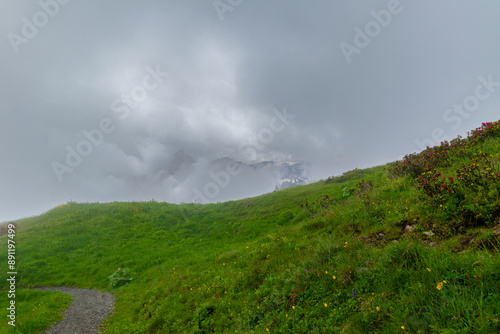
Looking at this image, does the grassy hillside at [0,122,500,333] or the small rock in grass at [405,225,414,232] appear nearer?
the grassy hillside at [0,122,500,333]

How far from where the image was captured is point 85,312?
40.9 ft

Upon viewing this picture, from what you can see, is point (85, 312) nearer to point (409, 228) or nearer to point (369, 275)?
point (369, 275)

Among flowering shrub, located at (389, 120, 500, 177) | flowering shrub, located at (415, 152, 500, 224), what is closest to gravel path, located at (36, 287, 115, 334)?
flowering shrub, located at (415, 152, 500, 224)

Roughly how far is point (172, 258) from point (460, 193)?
19.5 meters

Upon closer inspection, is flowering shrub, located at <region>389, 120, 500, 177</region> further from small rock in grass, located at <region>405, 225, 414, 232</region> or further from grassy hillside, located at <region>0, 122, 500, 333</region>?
small rock in grass, located at <region>405, 225, 414, 232</region>

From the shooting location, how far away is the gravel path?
10.7m

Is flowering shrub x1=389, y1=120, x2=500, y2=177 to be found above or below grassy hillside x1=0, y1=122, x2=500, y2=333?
above

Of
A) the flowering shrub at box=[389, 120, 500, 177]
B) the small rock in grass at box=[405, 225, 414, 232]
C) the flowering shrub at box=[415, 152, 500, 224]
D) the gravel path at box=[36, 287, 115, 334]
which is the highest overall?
the flowering shrub at box=[389, 120, 500, 177]

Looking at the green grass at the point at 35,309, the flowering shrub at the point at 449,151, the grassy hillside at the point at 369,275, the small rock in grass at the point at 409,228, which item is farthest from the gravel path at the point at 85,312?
the flowering shrub at the point at 449,151

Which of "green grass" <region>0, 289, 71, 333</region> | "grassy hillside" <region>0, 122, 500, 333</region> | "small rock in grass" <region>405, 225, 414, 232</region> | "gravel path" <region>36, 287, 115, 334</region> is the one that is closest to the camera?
"grassy hillside" <region>0, 122, 500, 333</region>

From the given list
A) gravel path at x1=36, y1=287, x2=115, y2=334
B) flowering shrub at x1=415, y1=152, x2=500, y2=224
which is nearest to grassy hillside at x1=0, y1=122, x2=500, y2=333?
flowering shrub at x1=415, y1=152, x2=500, y2=224

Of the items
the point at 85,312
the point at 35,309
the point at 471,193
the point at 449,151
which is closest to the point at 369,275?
the point at 471,193

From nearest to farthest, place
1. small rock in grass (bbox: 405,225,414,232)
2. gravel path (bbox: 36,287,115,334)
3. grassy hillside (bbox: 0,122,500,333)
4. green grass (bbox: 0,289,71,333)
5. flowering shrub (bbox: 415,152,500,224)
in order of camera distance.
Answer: grassy hillside (bbox: 0,122,500,333), flowering shrub (bbox: 415,152,500,224), small rock in grass (bbox: 405,225,414,232), green grass (bbox: 0,289,71,333), gravel path (bbox: 36,287,115,334)

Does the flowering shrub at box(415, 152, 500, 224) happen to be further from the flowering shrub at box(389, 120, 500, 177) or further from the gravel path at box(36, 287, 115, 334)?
the gravel path at box(36, 287, 115, 334)
